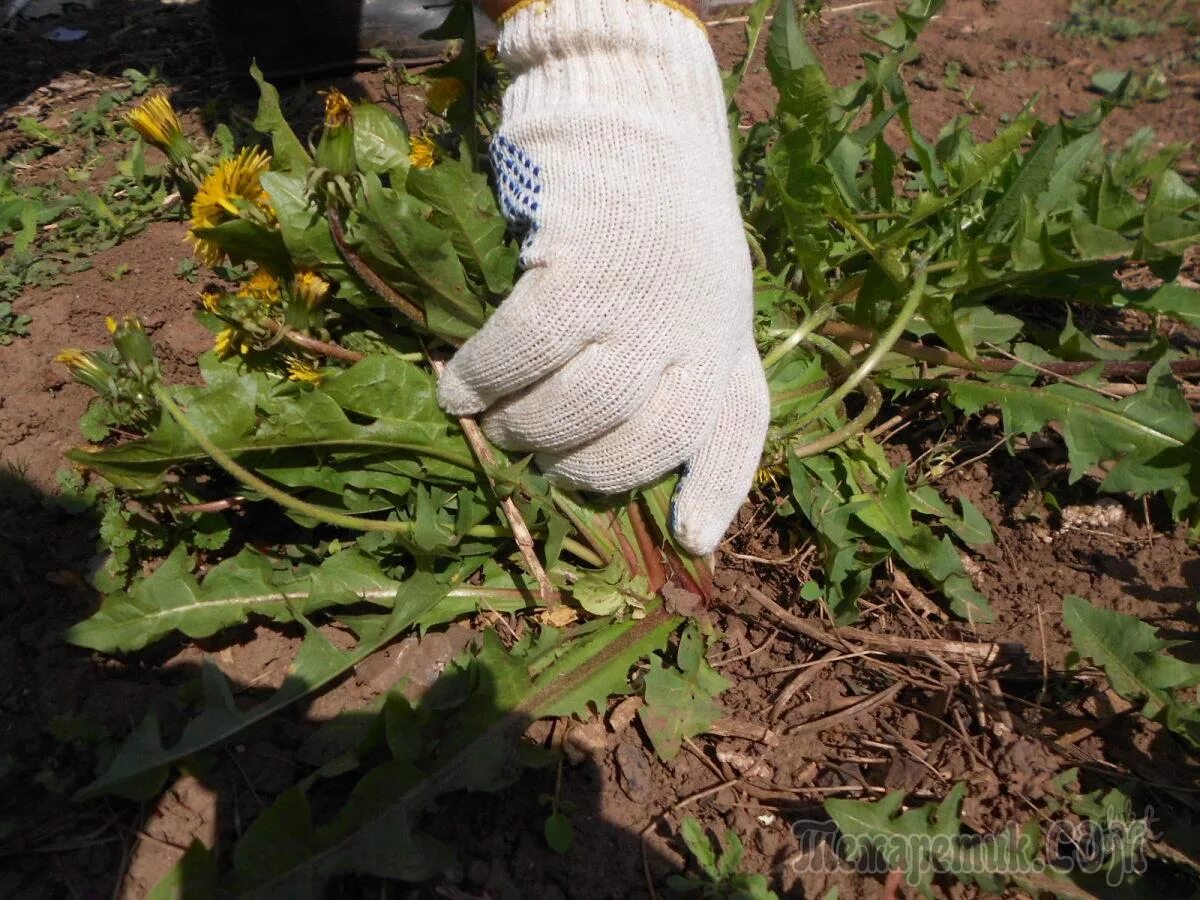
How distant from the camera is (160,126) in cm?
173

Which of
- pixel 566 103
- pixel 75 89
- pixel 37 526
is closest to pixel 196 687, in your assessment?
pixel 37 526

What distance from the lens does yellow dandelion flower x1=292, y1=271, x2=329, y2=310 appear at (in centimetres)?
181

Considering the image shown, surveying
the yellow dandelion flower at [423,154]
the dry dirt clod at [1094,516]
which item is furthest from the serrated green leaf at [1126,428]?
the yellow dandelion flower at [423,154]

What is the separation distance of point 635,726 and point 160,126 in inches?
67.5

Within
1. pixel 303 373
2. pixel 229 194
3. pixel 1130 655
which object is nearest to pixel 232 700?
pixel 303 373

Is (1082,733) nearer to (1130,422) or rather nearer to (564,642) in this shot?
(1130,422)

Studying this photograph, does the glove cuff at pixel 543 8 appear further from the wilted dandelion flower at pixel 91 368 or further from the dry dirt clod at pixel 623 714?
the dry dirt clod at pixel 623 714

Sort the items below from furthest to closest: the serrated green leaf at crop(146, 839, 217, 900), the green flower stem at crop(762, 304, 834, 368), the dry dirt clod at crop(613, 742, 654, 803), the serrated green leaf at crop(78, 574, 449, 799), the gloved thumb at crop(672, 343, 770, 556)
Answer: the green flower stem at crop(762, 304, 834, 368) < the gloved thumb at crop(672, 343, 770, 556) < the dry dirt clod at crop(613, 742, 654, 803) < the serrated green leaf at crop(78, 574, 449, 799) < the serrated green leaf at crop(146, 839, 217, 900)

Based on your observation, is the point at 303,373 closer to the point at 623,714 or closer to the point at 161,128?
the point at 161,128

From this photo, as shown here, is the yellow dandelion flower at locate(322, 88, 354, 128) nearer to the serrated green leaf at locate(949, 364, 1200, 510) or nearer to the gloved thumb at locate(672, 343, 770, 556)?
the gloved thumb at locate(672, 343, 770, 556)

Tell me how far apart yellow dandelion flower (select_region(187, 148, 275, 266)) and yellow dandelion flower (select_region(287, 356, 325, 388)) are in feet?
1.06

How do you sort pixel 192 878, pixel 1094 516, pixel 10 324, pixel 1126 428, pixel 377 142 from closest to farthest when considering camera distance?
pixel 192 878, pixel 377 142, pixel 1126 428, pixel 1094 516, pixel 10 324

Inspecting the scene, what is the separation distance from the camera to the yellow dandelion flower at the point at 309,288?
5.95 ft

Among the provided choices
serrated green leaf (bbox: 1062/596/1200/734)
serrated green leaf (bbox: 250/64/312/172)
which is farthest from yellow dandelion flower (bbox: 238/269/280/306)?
serrated green leaf (bbox: 1062/596/1200/734)
